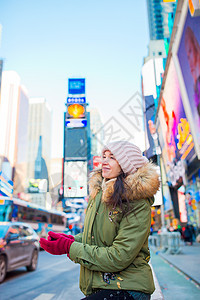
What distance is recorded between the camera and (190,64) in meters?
14.2

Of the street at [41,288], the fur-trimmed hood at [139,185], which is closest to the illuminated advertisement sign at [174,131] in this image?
the street at [41,288]

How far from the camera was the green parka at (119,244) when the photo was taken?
1.60 metres

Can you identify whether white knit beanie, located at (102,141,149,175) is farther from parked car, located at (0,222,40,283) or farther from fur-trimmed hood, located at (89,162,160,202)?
parked car, located at (0,222,40,283)

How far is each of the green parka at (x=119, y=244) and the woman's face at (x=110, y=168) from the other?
4.8 inches

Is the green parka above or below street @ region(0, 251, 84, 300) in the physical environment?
above

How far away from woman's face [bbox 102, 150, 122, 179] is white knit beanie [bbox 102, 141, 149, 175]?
4cm

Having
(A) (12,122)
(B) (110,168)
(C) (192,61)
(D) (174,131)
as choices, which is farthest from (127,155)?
(A) (12,122)

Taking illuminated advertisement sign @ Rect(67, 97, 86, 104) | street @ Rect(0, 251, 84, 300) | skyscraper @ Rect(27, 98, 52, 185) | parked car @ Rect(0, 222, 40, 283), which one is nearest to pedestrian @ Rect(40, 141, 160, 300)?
street @ Rect(0, 251, 84, 300)

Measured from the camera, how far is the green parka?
1.60 m

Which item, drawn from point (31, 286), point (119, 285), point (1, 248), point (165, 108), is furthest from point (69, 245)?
point (165, 108)

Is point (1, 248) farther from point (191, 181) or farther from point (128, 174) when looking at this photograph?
point (191, 181)

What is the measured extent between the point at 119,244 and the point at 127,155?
63cm

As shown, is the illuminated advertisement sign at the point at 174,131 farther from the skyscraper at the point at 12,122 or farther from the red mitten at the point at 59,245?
the skyscraper at the point at 12,122

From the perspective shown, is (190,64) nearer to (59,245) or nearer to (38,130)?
(59,245)
